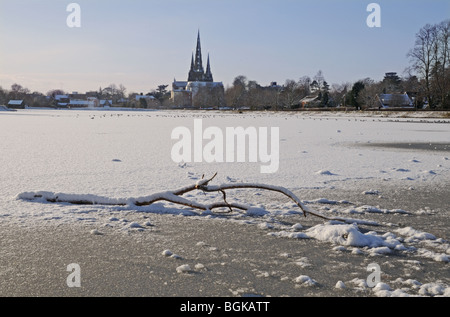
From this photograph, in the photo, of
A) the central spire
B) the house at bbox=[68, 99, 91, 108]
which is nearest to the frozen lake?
the house at bbox=[68, 99, 91, 108]

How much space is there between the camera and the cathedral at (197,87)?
140 metres

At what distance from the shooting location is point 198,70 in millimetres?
193250

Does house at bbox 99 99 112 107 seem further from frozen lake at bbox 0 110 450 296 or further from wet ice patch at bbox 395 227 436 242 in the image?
wet ice patch at bbox 395 227 436 242

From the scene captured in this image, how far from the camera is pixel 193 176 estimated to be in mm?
8727

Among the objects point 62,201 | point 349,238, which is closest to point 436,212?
point 349,238

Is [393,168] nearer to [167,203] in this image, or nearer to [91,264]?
[167,203]

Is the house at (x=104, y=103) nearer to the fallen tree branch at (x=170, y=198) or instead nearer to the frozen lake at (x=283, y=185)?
the frozen lake at (x=283, y=185)

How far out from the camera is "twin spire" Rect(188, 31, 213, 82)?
19112cm

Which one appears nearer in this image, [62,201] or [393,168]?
[62,201]

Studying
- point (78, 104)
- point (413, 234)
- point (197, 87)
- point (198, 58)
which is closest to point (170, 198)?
point (413, 234)

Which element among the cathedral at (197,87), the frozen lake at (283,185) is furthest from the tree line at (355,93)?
the frozen lake at (283,185)
